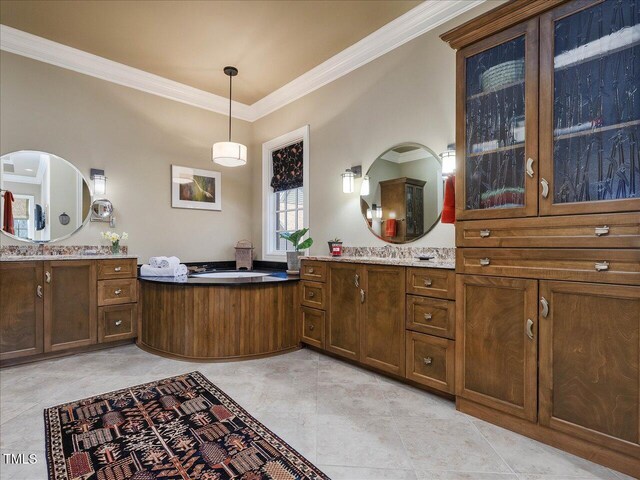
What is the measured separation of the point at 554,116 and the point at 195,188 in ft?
12.6

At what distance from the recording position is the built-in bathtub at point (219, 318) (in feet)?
9.98

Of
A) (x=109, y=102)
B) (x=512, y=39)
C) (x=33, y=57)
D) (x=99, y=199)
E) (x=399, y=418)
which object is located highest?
(x=33, y=57)

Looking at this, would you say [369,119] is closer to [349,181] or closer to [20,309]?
[349,181]

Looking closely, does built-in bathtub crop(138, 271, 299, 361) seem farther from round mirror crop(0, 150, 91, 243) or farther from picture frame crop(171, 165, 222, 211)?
picture frame crop(171, 165, 222, 211)

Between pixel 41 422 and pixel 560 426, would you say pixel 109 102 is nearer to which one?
pixel 41 422

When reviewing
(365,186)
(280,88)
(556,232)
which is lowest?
(556,232)

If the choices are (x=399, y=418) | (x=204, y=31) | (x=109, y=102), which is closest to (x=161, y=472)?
(x=399, y=418)

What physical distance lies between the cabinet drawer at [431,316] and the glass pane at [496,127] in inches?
26.2

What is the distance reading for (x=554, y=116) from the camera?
70.6 inches

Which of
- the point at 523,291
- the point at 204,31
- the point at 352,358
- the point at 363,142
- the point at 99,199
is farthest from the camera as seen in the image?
the point at 99,199

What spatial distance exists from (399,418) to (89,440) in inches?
67.0

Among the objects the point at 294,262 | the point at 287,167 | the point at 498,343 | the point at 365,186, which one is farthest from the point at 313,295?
the point at 287,167

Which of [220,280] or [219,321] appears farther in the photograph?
[220,280]

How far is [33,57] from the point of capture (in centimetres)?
334
